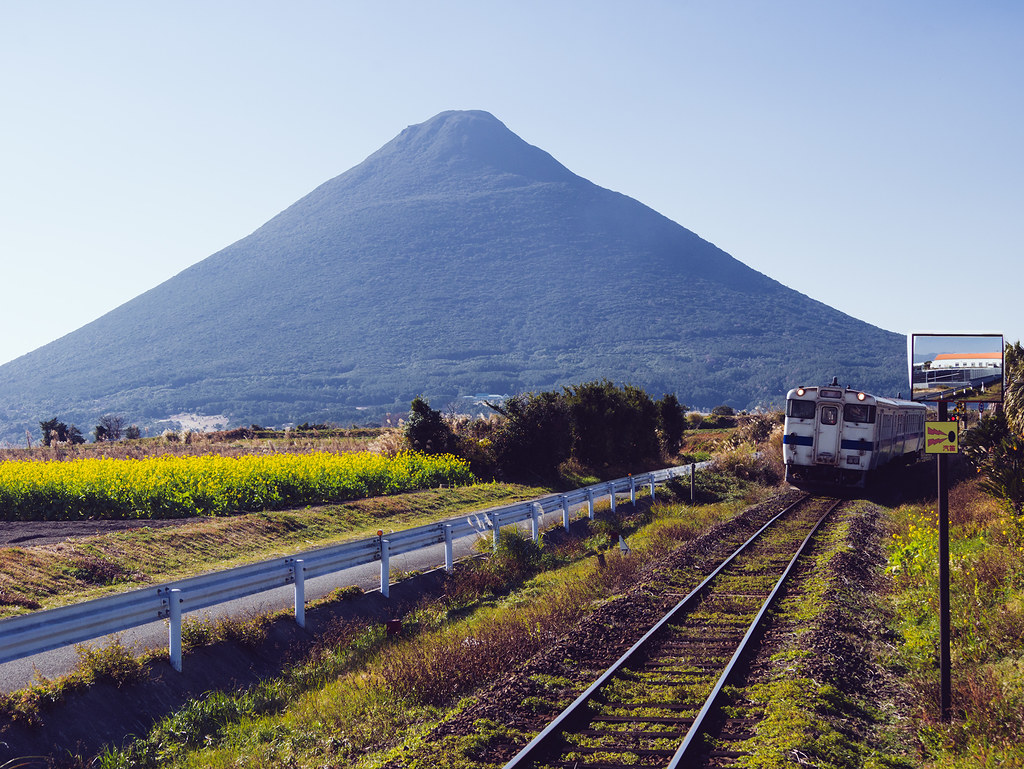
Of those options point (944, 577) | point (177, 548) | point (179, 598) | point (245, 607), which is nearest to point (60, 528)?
point (177, 548)

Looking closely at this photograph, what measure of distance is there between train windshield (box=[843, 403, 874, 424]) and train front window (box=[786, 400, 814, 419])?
1109 mm

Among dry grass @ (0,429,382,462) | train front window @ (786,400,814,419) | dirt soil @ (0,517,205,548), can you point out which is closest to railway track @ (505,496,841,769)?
dirt soil @ (0,517,205,548)

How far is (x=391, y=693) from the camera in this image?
30.0 ft

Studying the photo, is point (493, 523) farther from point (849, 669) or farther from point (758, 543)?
point (849, 669)

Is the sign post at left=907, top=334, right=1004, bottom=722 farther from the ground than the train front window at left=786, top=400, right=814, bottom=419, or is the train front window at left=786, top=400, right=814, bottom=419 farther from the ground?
the sign post at left=907, top=334, right=1004, bottom=722

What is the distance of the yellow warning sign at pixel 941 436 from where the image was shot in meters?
7.90

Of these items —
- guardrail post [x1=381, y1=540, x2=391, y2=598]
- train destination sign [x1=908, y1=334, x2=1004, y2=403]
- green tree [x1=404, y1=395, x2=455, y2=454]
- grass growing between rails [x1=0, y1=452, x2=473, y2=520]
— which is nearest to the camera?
guardrail post [x1=381, y1=540, x2=391, y2=598]

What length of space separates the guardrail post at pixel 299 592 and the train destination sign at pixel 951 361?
9883 mm

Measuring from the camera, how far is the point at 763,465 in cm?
3603

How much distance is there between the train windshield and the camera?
2722cm

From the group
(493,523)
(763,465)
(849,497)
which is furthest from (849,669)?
(763,465)

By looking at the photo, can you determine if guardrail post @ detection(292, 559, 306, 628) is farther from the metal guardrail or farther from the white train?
the white train

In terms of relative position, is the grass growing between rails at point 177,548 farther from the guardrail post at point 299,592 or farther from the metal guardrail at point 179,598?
the guardrail post at point 299,592

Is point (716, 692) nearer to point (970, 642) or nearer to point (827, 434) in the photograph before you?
point (970, 642)
